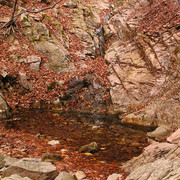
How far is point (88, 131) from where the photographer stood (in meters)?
7.60

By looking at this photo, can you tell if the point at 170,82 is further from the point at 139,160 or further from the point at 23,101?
the point at 23,101

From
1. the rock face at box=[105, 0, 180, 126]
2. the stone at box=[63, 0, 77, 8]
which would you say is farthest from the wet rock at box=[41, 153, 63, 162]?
the stone at box=[63, 0, 77, 8]

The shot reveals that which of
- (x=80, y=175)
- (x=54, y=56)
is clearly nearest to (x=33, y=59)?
(x=54, y=56)

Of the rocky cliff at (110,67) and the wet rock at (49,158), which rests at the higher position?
the rocky cliff at (110,67)

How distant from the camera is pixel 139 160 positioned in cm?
435

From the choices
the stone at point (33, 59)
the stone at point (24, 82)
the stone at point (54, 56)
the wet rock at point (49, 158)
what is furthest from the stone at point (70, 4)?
the wet rock at point (49, 158)

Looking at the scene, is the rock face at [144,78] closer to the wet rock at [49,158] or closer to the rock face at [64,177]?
the wet rock at [49,158]

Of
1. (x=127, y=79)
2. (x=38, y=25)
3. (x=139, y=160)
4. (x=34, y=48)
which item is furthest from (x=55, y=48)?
(x=139, y=160)

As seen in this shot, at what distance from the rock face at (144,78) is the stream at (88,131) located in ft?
4.20

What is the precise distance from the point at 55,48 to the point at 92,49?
4.19m

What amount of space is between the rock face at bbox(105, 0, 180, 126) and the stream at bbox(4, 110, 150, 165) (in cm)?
128

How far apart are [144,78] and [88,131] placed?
232 inches

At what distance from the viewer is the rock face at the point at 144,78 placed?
8.69m

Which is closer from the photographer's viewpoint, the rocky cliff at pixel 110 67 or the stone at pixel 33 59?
the rocky cliff at pixel 110 67
